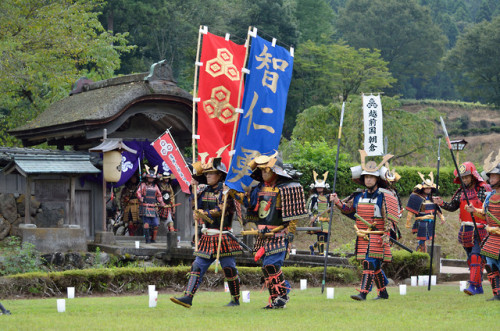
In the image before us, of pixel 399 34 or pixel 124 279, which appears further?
pixel 399 34

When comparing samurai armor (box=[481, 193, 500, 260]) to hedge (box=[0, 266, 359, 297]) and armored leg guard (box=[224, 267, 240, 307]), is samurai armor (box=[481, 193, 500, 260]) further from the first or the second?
hedge (box=[0, 266, 359, 297])

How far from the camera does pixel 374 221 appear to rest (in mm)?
11961

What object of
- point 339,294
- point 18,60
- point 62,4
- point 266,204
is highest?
point 62,4

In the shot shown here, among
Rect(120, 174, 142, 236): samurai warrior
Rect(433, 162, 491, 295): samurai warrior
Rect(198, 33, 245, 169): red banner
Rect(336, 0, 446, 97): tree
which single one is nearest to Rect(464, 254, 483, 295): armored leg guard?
Rect(433, 162, 491, 295): samurai warrior

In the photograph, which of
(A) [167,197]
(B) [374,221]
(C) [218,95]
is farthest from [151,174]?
(B) [374,221]

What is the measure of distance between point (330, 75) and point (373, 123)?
28.2 metres

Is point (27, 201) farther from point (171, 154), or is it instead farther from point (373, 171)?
point (373, 171)

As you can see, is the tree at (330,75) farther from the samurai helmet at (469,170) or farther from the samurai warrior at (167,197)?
the samurai helmet at (469,170)

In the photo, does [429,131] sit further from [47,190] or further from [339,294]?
[339,294]

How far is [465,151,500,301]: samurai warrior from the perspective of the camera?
11469 mm

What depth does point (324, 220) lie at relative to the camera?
2108cm

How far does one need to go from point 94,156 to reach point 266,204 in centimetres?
1170

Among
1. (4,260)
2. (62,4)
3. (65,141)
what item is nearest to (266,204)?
(4,260)

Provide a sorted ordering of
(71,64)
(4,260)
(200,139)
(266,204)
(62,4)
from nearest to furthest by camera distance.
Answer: (266,204), (200,139), (4,260), (62,4), (71,64)
